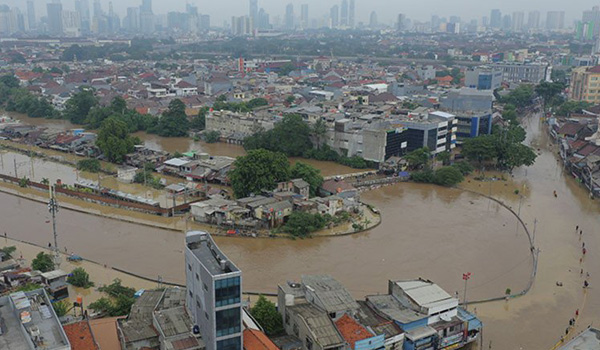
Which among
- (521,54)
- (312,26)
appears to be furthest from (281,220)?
(312,26)

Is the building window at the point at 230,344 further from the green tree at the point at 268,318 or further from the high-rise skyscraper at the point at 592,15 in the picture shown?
the high-rise skyscraper at the point at 592,15

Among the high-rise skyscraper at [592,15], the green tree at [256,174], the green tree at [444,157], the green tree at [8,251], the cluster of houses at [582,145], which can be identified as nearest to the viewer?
the green tree at [8,251]

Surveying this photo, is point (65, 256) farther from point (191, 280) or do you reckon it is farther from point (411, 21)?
point (411, 21)

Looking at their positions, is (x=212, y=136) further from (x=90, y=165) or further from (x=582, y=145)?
(x=582, y=145)

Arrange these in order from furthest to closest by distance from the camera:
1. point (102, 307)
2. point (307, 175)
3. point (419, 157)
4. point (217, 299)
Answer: point (419, 157), point (307, 175), point (102, 307), point (217, 299)

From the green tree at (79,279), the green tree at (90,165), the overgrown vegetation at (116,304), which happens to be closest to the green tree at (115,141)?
the green tree at (90,165)

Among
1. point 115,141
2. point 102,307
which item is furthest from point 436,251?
point 115,141
